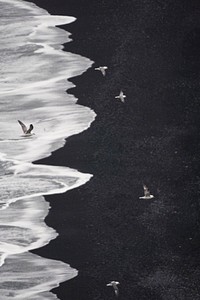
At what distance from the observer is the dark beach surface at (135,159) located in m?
43.8

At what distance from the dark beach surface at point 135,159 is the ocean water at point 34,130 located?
541 millimetres

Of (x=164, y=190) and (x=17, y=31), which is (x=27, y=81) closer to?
Result: (x=17, y=31)

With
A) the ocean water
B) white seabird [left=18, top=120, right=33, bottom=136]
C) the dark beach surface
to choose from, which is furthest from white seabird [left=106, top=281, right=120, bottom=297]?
white seabird [left=18, top=120, right=33, bottom=136]

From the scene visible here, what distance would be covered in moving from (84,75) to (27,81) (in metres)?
2.91

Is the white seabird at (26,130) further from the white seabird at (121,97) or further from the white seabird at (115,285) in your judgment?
the white seabird at (115,285)

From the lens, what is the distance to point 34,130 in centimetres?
5797

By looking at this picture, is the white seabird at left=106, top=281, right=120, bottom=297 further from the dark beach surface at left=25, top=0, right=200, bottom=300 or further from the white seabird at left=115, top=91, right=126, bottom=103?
the white seabird at left=115, top=91, right=126, bottom=103

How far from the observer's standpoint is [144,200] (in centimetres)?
4869

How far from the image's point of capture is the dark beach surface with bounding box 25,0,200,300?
4381 cm

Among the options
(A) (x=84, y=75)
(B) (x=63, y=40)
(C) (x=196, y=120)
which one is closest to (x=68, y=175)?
(C) (x=196, y=120)

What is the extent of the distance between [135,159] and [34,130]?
6845 millimetres

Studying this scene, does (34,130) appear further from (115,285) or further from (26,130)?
(115,285)

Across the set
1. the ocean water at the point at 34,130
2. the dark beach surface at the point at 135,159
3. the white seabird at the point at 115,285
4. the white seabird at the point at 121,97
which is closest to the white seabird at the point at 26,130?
the ocean water at the point at 34,130

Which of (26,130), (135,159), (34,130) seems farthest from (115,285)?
(34,130)
